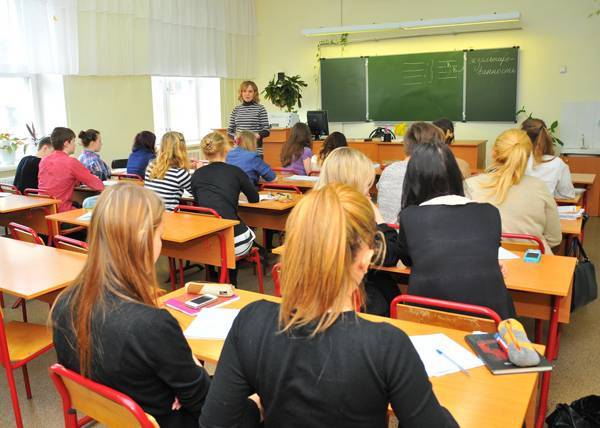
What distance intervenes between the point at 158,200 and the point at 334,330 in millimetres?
857

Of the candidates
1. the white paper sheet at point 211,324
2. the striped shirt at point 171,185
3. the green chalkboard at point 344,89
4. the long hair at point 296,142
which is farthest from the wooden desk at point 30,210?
the green chalkboard at point 344,89

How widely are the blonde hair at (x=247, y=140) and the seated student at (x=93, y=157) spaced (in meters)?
1.71

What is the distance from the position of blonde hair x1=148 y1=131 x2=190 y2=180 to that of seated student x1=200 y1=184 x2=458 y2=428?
11.1 ft

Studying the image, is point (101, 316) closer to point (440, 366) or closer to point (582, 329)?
point (440, 366)

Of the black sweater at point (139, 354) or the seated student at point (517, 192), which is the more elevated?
the seated student at point (517, 192)

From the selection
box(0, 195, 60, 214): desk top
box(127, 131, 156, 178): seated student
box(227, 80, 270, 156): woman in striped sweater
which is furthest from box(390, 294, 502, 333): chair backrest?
box(227, 80, 270, 156): woman in striped sweater

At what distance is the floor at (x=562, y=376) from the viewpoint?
2875 mm

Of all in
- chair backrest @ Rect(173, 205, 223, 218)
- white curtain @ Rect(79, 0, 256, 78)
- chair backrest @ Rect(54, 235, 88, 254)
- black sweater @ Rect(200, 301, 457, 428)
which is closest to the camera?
black sweater @ Rect(200, 301, 457, 428)

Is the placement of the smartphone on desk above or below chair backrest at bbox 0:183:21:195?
below

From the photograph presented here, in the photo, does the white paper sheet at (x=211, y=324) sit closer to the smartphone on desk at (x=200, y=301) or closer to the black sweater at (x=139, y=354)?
the smartphone on desk at (x=200, y=301)

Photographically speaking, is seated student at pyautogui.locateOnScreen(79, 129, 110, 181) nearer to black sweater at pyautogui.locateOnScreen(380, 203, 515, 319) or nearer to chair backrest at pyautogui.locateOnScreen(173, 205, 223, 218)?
chair backrest at pyautogui.locateOnScreen(173, 205, 223, 218)

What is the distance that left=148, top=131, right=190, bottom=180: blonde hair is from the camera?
14.3 ft

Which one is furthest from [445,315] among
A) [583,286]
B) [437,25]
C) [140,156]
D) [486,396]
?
[437,25]

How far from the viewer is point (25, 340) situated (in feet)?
8.91
